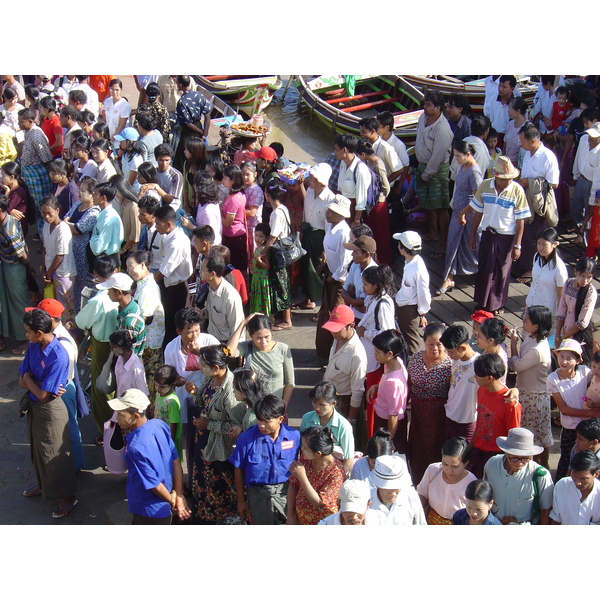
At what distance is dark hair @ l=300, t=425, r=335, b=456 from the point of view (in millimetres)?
4801

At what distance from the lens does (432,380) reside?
5.75 meters

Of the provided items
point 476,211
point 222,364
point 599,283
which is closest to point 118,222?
point 222,364

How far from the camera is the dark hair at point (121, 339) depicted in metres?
6.20

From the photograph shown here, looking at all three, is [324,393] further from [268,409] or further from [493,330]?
[493,330]

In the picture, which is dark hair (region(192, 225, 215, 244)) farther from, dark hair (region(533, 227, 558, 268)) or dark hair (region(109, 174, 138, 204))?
dark hair (region(533, 227, 558, 268))

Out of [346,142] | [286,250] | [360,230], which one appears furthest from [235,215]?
[360,230]

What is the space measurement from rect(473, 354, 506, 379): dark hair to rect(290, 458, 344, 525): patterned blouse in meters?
1.15

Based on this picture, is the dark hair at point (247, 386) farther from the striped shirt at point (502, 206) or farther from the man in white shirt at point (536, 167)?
the man in white shirt at point (536, 167)

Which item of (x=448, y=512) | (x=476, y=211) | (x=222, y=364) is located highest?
(x=476, y=211)

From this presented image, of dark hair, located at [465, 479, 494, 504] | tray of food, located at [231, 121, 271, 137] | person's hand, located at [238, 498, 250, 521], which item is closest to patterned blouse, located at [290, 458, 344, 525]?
person's hand, located at [238, 498, 250, 521]

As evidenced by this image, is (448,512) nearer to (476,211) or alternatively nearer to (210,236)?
(210,236)

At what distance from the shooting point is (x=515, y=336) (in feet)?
20.2

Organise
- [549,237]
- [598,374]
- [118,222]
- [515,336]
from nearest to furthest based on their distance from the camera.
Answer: [598,374] < [515,336] < [549,237] < [118,222]

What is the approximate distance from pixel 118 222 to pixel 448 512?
433cm
